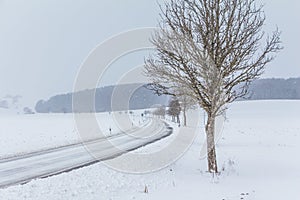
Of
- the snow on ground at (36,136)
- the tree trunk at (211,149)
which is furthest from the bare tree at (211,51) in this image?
the snow on ground at (36,136)

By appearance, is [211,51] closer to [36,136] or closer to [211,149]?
[211,149]

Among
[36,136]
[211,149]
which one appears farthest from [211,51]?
[36,136]

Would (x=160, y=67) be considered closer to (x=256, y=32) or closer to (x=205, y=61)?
(x=205, y=61)

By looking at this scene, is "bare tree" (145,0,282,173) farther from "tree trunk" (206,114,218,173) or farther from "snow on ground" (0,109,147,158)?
"snow on ground" (0,109,147,158)

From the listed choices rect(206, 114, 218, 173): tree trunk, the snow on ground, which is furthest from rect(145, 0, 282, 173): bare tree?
the snow on ground

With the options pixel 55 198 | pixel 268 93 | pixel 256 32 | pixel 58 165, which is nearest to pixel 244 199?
pixel 55 198

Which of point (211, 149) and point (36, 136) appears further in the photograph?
point (36, 136)

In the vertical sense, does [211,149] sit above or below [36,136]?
above

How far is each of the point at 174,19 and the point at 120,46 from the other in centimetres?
341

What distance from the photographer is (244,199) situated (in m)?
8.48

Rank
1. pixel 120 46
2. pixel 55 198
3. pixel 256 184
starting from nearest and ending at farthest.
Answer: pixel 55 198 < pixel 256 184 < pixel 120 46

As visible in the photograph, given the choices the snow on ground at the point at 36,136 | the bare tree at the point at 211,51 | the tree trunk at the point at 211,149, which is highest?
the bare tree at the point at 211,51

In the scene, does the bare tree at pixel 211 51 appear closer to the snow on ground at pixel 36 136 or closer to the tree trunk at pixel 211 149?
the tree trunk at pixel 211 149

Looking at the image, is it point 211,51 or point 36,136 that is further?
point 36,136
